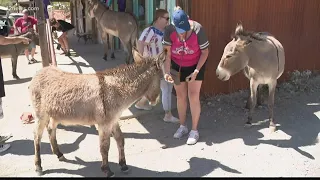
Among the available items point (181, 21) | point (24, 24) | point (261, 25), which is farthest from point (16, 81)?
point (261, 25)

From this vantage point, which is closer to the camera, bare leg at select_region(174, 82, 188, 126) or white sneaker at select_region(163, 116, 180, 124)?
bare leg at select_region(174, 82, 188, 126)

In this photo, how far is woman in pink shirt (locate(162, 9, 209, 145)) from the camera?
4.11 meters

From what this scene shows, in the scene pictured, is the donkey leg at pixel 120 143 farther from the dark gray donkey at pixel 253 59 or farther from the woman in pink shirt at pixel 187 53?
the dark gray donkey at pixel 253 59

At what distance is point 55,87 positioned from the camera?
379cm

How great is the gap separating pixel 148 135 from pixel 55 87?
1.79 metres

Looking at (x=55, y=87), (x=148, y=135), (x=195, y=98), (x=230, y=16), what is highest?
(x=230, y=16)

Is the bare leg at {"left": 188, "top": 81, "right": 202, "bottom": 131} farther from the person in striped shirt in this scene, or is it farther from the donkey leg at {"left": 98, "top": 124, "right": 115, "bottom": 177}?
the donkey leg at {"left": 98, "top": 124, "right": 115, "bottom": 177}

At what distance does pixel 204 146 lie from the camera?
4645mm

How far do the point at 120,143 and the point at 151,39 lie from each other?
5.78 ft

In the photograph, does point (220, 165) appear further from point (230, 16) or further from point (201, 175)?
point (230, 16)

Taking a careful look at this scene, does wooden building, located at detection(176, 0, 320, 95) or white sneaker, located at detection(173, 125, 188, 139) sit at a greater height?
wooden building, located at detection(176, 0, 320, 95)

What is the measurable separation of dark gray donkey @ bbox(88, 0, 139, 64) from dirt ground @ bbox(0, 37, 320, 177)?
3.28 meters

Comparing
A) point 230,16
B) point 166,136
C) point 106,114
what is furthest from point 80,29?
point 106,114

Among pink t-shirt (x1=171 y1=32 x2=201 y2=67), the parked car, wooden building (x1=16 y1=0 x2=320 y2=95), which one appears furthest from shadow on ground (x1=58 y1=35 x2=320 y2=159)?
the parked car
